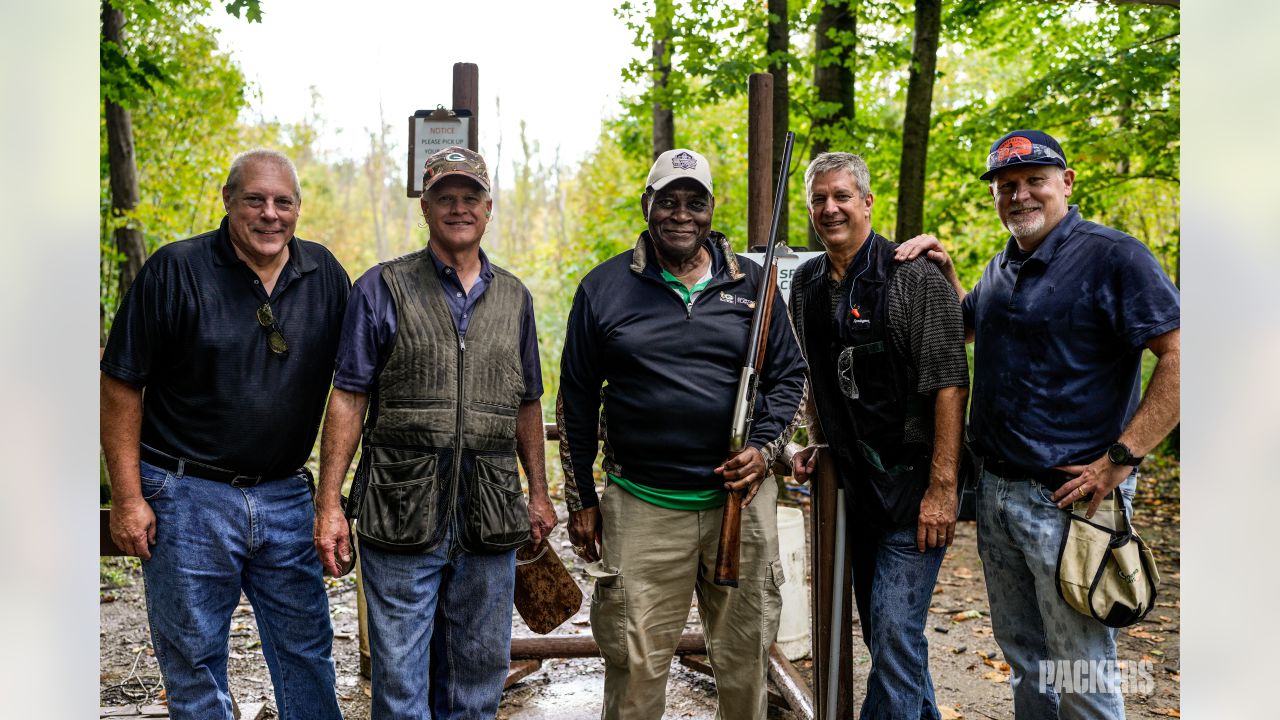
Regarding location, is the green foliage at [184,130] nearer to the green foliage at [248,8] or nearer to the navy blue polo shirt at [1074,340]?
the green foliage at [248,8]

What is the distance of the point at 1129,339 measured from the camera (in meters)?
2.79

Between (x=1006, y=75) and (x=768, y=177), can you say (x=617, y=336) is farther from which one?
(x=1006, y=75)

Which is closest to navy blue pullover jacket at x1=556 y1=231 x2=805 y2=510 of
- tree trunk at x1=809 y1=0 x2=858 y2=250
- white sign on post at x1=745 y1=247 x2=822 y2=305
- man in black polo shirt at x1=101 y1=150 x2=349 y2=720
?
white sign on post at x1=745 y1=247 x2=822 y2=305

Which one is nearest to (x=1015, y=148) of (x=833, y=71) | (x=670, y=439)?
(x=670, y=439)

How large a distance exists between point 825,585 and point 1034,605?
70 centimetres

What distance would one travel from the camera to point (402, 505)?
9.48 feet

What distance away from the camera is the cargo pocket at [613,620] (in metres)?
3.10

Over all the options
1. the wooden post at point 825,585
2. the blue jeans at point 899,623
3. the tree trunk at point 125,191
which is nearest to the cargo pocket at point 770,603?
the wooden post at point 825,585

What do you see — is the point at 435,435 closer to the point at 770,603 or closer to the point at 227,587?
the point at 227,587

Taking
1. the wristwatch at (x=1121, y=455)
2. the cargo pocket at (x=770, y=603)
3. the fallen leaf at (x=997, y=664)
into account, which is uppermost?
the wristwatch at (x=1121, y=455)

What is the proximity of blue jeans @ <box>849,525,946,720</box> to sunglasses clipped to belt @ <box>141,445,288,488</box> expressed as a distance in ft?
7.14

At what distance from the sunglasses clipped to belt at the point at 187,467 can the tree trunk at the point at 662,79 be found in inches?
293
